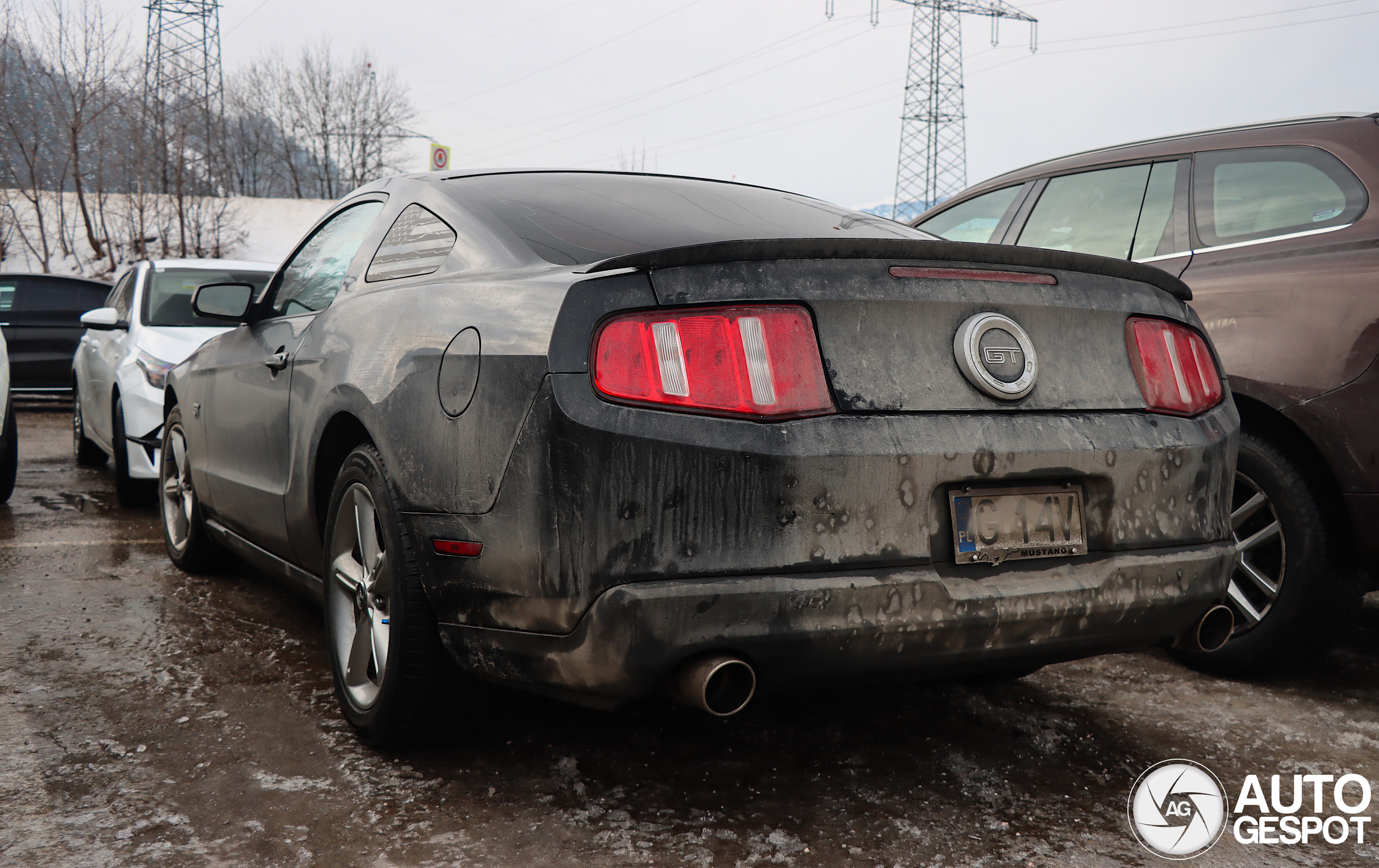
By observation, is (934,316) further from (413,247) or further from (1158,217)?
(1158,217)

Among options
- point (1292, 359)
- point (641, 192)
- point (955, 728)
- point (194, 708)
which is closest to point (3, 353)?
point (194, 708)

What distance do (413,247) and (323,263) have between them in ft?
2.54

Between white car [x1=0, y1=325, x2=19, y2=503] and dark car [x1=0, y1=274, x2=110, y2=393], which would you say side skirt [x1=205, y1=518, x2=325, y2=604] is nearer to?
white car [x1=0, y1=325, x2=19, y2=503]

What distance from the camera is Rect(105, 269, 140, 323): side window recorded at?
283 inches

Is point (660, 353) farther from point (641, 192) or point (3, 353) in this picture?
point (3, 353)

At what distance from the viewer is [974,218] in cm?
470

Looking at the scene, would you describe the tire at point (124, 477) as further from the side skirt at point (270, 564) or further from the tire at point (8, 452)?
the side skirt at point (270, 564)

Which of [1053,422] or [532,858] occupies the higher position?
[1053,422]

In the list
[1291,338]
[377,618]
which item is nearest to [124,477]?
[377,618]

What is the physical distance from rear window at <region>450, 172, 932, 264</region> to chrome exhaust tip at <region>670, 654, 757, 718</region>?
2.83 feet

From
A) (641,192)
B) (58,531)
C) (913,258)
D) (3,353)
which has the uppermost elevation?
(641,192)

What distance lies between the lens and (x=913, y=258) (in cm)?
217

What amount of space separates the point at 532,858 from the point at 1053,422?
4.48 ft

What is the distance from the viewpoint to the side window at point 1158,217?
3.74 metres
